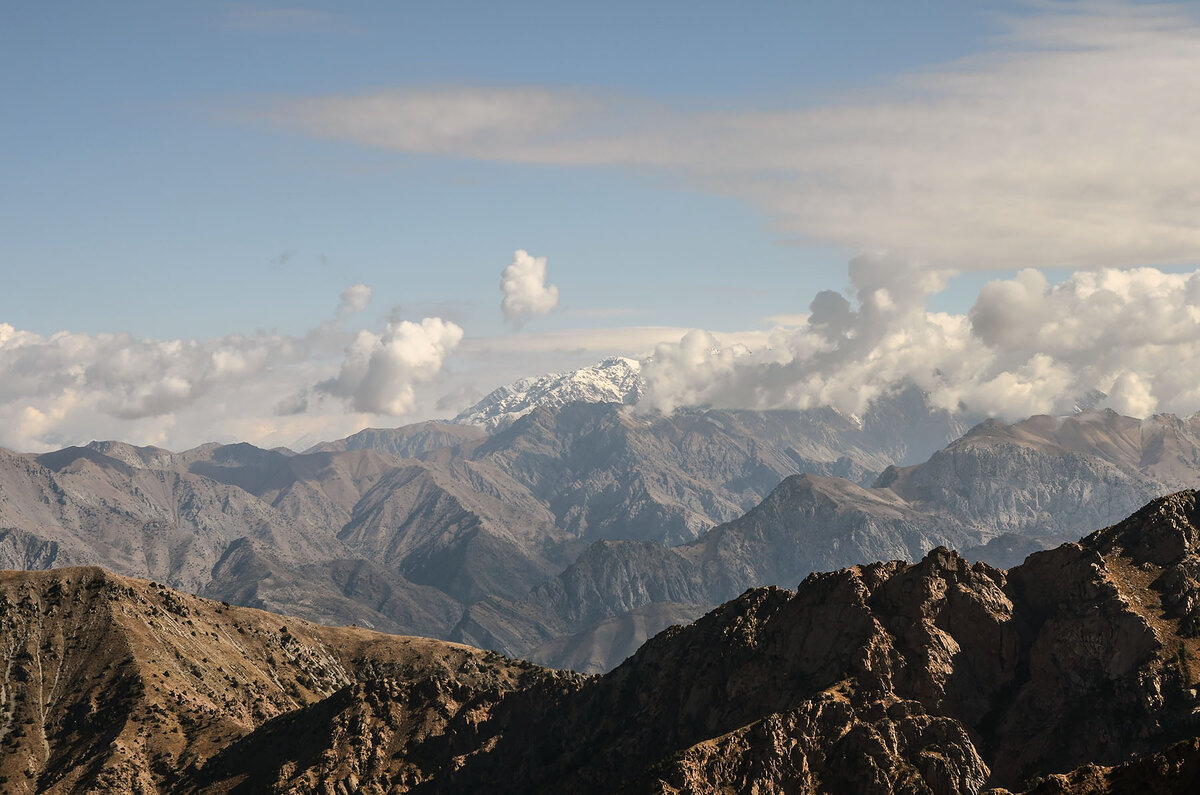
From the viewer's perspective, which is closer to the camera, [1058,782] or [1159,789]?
[1159,789]

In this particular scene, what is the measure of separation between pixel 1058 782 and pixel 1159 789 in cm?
1978

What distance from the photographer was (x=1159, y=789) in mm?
176500

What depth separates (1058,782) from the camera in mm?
194000
